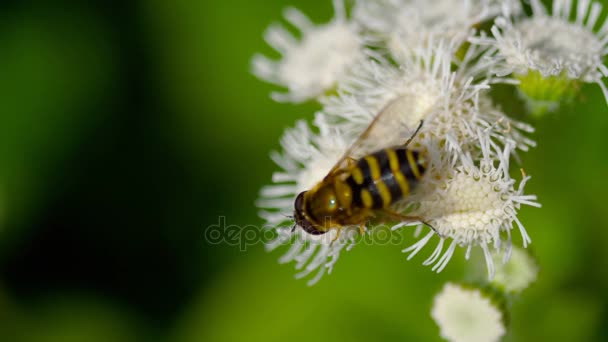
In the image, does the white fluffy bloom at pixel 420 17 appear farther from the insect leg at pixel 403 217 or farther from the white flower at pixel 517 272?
the white flower at pixel 517 272

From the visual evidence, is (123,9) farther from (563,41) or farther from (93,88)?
(563,41)

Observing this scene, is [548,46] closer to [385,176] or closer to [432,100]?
[432,100]

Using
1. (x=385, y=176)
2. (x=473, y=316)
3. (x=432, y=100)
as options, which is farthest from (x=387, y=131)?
(x=473, y=316)

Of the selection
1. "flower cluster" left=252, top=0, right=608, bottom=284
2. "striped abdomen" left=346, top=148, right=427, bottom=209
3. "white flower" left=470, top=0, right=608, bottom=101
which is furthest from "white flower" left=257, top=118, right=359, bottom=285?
"white flower" left=470, top=0, right=608, bottom=101

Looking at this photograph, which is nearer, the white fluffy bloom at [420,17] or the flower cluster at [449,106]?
the flower cluster at [449,106]

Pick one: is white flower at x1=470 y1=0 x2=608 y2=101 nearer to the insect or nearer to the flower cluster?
the flower cluster

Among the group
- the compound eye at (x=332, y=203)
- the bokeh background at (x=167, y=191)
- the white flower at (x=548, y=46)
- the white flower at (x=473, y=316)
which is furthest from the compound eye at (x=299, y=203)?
the bokeh background at (x=167, y=191)
